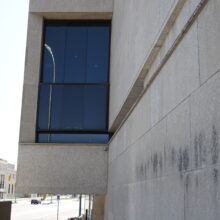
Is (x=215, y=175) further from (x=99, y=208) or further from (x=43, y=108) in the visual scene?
(x=99, y=208)

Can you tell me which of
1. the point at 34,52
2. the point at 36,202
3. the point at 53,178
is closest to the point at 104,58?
the point at 34,52

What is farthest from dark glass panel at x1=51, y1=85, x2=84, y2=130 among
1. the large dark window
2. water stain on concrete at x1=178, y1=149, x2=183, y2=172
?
water stain on concrete at x1=178, y1=149, x2=183, y2=172

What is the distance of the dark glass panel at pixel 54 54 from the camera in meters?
15.4

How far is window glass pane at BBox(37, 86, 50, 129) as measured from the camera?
15.0m

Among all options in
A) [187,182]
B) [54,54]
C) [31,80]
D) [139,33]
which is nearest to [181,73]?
[187,182]

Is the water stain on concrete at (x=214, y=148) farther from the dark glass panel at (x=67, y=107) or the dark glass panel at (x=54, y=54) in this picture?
the dark glass panel at (x=54, y=54)

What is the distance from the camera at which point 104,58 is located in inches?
608

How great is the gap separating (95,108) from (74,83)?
4.40 feet

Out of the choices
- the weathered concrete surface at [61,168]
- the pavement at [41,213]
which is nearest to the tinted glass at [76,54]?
the weathered concrete surface at [61,168]

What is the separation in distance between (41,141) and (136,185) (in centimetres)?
868

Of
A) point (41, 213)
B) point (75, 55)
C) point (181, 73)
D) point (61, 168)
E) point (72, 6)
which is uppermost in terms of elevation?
point (72, 6)

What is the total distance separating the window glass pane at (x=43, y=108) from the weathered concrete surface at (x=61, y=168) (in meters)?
0.93

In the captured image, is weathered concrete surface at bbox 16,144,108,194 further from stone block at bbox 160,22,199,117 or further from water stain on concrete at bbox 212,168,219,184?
water stain on concrete at bbox 212,168,219,184

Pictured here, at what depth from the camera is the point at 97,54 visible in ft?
50.9
